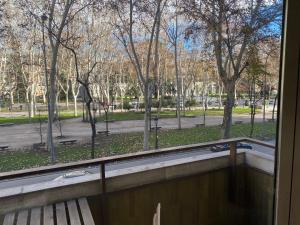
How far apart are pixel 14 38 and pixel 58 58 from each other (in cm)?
20

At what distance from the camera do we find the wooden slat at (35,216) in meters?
1.31

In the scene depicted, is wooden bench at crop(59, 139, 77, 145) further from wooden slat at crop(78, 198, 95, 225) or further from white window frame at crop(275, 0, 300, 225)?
white window frame at crop(275, 0, 300, 225)

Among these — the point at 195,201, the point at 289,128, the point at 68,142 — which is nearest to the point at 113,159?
the point at 68,142

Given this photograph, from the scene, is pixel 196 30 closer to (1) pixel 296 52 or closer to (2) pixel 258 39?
(2) pixel 258 39

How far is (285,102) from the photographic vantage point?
0.77m

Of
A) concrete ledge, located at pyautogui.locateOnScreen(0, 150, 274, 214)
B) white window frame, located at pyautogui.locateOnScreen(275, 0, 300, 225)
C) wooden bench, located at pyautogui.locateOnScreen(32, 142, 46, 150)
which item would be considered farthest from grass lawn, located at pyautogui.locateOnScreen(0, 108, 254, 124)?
white window frame, located at pyautogui.locateOnScreen(275, 0, 300, 225)

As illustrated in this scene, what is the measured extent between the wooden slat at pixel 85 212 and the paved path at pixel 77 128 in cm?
42

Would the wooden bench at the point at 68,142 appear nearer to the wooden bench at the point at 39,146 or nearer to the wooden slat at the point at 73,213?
the wooden bench at the point at 39,146

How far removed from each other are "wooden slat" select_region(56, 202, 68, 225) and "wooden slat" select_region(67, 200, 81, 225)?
0.03m

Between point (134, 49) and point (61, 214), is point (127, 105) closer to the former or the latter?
point (134, 49)

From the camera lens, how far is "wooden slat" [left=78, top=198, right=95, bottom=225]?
1395 millimetres

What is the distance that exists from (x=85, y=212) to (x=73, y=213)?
0.23ft

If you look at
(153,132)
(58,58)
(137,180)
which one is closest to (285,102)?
(153,132)

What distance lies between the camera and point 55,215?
1399 mm
